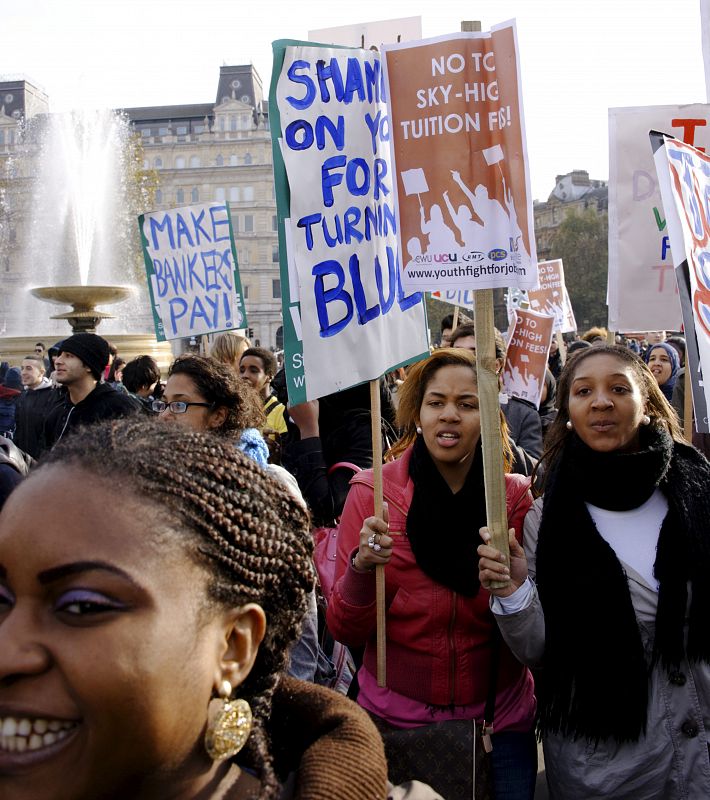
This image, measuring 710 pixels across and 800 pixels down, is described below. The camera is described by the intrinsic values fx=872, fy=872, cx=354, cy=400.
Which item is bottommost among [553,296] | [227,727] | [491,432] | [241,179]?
[227,727]

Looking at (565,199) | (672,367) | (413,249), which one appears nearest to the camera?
(413,249)

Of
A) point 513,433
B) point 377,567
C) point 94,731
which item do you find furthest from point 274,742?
point 513,433

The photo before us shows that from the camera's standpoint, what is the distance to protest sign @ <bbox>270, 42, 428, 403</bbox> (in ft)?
9.73

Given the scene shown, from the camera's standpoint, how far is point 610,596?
2428mm

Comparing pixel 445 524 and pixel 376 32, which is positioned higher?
pixel 376 32

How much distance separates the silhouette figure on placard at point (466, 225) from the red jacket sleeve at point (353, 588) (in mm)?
839

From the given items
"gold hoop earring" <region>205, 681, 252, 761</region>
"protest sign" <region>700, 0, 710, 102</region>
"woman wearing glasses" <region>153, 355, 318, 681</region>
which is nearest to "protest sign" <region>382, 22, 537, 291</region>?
"woman wearing glasses" <region>153, 355, 318, 681</region>

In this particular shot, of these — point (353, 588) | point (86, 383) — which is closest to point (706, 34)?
point (353, 588)

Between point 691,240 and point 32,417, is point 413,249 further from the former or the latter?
point 32,417

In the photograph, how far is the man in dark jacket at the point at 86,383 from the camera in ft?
16.4

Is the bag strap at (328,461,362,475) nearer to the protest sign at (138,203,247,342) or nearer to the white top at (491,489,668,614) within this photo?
the white top at (491,489,668,614)

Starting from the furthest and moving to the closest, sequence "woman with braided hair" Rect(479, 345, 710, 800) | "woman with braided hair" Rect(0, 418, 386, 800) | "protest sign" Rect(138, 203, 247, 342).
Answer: "protest sign" Rect(138, 203, 247, 342) → "woman with braided hair" Rect(479, 345, 710, 800) → "woman with braided hair" Rect(0, 418, 386, 800)

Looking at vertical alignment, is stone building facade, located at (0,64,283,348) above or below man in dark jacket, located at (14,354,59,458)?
above

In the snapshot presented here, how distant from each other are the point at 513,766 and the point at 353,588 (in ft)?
2.28
